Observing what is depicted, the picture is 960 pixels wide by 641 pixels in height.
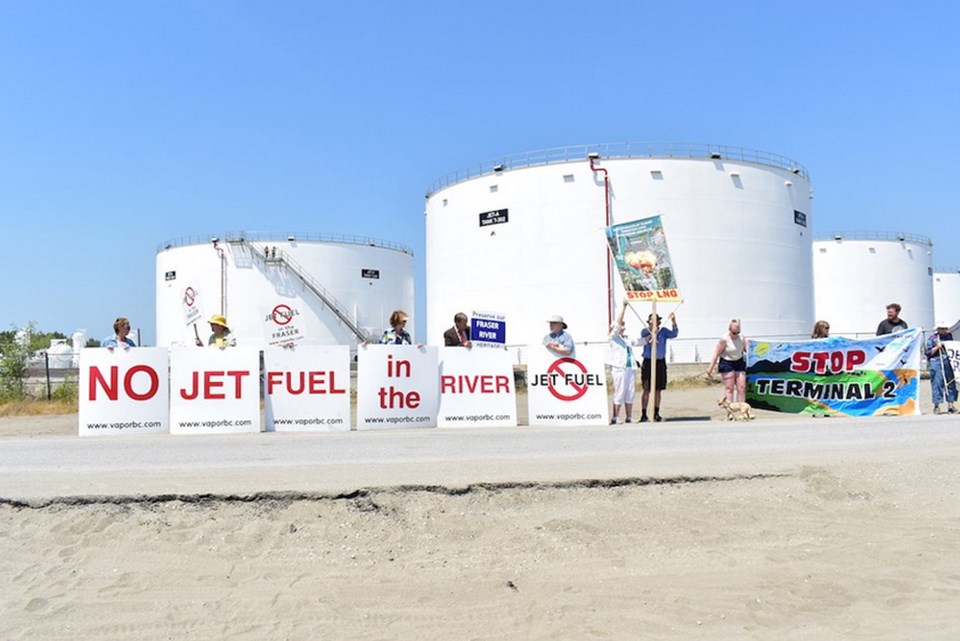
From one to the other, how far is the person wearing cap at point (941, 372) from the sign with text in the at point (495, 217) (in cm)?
1871

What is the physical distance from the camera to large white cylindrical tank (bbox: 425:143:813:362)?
28062mm

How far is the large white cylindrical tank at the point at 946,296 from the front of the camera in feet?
195

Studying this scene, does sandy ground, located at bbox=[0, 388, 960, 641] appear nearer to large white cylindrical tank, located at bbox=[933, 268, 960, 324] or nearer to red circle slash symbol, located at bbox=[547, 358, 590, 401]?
red circle slash symbol, located at bbox=[547, 358, 590, 401]

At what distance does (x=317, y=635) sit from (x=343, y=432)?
6076 mm

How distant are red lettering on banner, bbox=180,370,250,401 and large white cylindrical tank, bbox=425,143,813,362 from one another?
1833 cm

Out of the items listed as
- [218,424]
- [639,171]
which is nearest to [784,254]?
[639,171]

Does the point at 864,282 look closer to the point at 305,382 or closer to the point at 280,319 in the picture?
the point at 280,319

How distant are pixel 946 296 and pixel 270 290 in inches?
2051

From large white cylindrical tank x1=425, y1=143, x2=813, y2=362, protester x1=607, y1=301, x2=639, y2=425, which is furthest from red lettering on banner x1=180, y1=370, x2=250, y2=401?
large white cylindrical tank x1=425, y1=143, x2=813, y2=362

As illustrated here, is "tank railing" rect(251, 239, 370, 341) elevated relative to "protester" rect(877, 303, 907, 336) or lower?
elevated

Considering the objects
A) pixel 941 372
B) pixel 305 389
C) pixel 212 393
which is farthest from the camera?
pixel 941 372

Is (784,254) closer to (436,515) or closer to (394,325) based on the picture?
(394,325)

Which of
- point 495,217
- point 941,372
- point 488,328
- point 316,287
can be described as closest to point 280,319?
point 316,287

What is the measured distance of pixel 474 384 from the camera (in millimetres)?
11281
